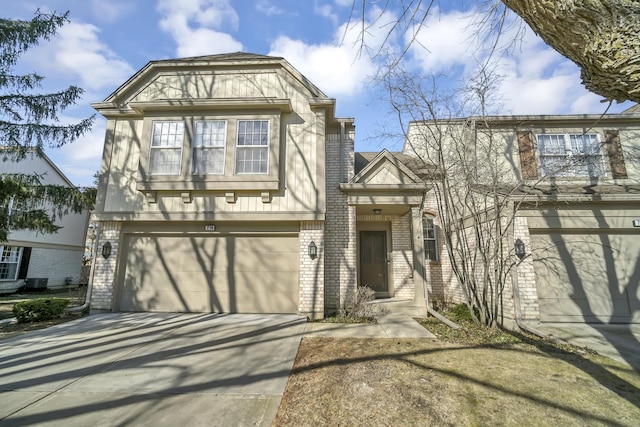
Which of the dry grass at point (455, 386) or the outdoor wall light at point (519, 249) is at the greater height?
the outdoor wall light at point (519, 249)

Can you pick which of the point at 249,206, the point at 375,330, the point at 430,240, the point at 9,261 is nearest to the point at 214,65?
the point at 249,206

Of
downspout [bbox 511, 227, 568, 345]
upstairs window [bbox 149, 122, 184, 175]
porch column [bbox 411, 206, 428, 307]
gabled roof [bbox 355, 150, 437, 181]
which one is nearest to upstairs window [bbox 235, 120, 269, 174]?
upstairs window [bbox 149, 122, 184, 175]

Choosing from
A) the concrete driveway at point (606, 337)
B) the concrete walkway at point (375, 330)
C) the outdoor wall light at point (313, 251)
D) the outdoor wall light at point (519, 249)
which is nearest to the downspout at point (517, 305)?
the outdoor wall light at point (519, 249)

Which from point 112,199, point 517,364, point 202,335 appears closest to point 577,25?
point 517,364

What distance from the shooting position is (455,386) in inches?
143

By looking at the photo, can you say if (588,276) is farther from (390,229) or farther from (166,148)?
(166,148)

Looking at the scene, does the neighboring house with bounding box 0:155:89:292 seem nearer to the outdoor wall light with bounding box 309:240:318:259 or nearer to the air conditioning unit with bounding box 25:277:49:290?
the air conditioning unit with bounding box 25:277:49:290

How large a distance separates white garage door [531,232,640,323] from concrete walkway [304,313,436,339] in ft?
11.2

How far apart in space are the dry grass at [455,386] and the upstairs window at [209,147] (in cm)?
532

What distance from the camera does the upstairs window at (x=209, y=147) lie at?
7.92 m

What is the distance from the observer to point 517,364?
4.39 m

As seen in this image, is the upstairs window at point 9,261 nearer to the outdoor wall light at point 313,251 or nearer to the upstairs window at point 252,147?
the upstairs window at point 252,147

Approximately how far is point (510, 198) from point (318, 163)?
4.74 m

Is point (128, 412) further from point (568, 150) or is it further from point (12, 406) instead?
point (568, 150)
